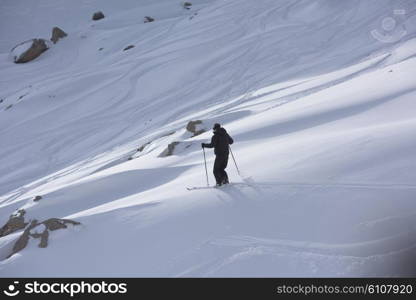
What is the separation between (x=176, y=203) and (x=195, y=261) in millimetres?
2281

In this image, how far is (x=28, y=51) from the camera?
3472 centimetres

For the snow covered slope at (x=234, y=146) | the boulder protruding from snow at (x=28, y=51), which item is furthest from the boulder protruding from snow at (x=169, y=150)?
the boulder protruding from snow at (x=28, y=51)

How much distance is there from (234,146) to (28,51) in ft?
86.0

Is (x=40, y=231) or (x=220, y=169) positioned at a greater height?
(x=220, y=169)

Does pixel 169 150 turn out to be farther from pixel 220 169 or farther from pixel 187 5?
pixel 187 5

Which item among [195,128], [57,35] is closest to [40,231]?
[195,128]

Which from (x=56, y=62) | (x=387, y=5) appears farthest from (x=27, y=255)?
(x=56, y=62)

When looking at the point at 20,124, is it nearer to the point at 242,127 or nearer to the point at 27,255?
the point at 242,127

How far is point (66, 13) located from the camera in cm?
4406

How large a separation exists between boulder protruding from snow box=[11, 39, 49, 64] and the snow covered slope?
635 millimetres

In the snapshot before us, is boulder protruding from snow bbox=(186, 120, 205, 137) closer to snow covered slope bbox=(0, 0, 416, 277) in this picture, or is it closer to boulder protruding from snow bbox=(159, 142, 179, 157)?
snow covered slope bbox=(0, 0, 416, 277)

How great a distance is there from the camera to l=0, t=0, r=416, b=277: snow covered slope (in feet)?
23.7

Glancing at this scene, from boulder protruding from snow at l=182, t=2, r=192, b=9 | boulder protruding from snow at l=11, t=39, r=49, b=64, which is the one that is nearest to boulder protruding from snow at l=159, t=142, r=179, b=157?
boulder protruding from snow at l=11, t=39, r=49, b=64

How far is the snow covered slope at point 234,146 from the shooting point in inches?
285
